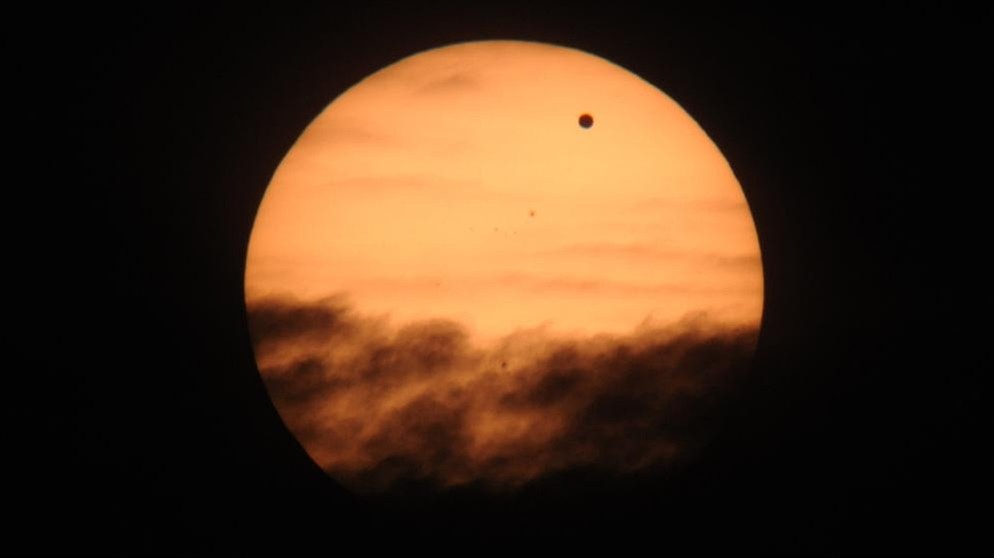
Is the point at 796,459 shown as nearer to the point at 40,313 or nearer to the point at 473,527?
the point at 473,527

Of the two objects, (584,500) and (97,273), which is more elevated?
(97,273)

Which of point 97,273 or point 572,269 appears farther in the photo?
point 97,273

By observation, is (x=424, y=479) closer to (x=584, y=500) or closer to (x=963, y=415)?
(x=584, y=500)

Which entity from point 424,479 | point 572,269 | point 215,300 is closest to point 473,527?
point 424,479

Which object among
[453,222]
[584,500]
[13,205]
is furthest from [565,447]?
[13,205]

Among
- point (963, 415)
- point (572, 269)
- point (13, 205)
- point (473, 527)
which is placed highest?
point (13, 205)

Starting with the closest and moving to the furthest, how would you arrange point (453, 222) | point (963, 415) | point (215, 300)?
point (453, 222) < point (215, 300) < point (963, 415)

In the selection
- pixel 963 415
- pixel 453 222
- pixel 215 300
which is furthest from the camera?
pixel 963 415
